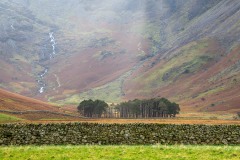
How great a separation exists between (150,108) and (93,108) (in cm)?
1921

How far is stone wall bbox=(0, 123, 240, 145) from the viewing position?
107 ft

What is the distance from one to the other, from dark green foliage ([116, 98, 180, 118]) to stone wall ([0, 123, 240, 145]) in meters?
74.8

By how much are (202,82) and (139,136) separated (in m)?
163

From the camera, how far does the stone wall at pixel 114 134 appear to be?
32.6 m

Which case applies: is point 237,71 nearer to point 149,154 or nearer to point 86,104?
point 86,104

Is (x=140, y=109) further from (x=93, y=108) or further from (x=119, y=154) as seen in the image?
(x=119, y=154)

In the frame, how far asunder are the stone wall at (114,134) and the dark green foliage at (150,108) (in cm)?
7482

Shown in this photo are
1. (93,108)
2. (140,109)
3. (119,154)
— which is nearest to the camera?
(119,154)

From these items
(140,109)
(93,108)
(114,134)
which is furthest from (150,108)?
(114,134)

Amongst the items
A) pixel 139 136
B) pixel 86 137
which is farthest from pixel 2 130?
pixel 139 136

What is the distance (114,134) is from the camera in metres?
33.5

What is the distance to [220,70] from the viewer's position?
18788 centimetres

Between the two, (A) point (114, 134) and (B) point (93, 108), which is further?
(B) point (93, 108)

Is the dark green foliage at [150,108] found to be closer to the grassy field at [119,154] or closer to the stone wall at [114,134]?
the stone wall at [114,134]
